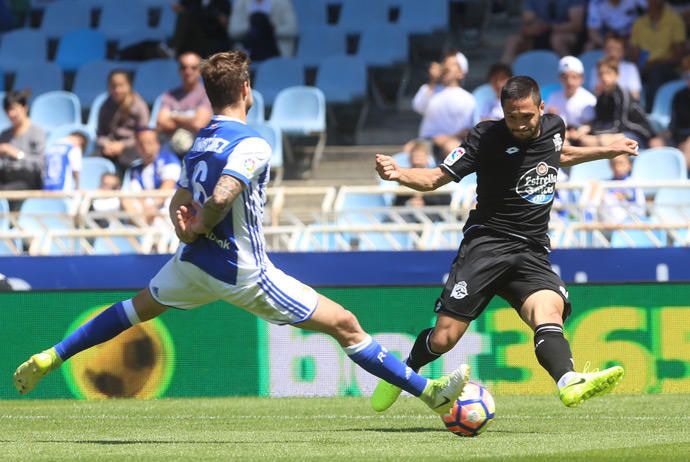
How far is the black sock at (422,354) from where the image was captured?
8.86 meters

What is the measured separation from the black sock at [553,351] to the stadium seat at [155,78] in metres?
10.9

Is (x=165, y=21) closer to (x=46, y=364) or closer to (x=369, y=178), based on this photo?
(x=369, y=178)

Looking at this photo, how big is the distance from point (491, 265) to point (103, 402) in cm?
384

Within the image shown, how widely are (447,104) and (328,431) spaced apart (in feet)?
23.7

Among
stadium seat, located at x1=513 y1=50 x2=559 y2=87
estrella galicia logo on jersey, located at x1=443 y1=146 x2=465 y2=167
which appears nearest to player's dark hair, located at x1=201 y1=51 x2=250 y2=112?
estrella galicia logo on jersey, located at x1=443 y1=146 x2=465 y2=167

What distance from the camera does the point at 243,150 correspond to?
7.61m

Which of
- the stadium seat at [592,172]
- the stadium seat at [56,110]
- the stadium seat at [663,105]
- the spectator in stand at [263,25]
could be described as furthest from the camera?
the spectator in stand at [263,25]

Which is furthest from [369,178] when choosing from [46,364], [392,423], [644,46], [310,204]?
[46,364]

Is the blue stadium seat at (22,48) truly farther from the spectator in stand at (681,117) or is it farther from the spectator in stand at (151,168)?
the spectator in stand at (681,117)

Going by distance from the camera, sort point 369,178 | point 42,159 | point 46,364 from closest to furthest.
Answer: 1. point 46,364
2. point 42,159
3. point 369,178

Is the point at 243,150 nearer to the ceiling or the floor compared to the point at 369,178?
Result: nearer to the ceiling

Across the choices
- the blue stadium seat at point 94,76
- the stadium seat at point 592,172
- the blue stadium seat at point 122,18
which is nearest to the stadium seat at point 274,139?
the stadium seat at point 592,172

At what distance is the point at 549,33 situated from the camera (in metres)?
17.6

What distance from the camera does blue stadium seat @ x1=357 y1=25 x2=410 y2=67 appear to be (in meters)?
18.2
